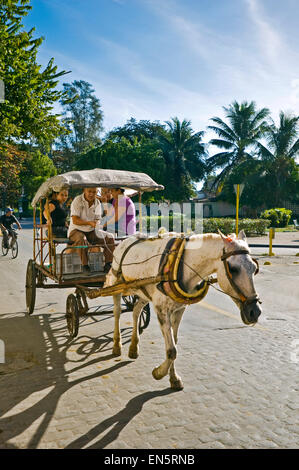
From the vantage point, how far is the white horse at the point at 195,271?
3818mm

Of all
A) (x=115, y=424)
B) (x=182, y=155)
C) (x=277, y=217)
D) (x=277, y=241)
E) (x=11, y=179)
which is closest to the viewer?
(x=115, y=424)

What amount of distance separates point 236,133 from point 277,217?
37.2ft

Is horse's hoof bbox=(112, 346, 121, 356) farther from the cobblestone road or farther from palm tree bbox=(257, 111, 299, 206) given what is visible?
palm tree bbox=(257, 111, 299, 206)

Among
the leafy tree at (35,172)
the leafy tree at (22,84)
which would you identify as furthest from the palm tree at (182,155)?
the leafy tree at (22,84)

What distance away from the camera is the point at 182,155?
43562 millimetres

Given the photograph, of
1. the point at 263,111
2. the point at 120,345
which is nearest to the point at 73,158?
the point at 263,111

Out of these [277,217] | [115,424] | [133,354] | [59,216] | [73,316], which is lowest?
[115,424]

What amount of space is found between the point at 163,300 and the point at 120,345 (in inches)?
62.7

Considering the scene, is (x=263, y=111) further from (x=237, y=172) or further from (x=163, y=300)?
(x=163, y=300)

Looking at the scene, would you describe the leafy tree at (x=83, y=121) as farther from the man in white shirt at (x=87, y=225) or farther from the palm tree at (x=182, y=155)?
the man in white shirt at (x=87, y=225)

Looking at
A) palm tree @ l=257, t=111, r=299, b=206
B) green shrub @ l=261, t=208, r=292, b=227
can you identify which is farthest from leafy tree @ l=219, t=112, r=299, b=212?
green shrub @ l=261, t=208, r=292, b=227

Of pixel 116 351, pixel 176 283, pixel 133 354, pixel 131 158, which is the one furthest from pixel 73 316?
pixel 131 158

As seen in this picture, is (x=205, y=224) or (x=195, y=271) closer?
(x=195, y=271)

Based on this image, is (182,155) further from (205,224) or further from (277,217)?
(205,224)
